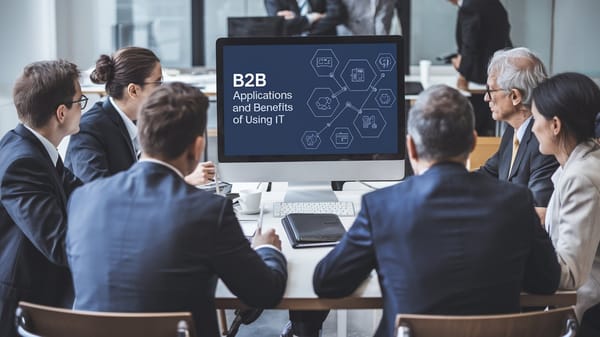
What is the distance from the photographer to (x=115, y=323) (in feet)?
5.70

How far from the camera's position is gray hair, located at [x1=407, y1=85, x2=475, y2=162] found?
186 centimetres

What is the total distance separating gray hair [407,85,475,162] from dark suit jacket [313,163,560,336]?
0.04 meters

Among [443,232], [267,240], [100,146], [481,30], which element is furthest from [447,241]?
[481,30]

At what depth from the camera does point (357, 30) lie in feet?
23.1

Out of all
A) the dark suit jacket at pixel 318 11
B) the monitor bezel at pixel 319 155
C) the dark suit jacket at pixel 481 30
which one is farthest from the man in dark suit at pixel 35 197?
the dark suit jacket at pixel 318 11

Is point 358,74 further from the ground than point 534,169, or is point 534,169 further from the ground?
point 358,74

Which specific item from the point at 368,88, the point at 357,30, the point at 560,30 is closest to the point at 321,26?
the point at 357,30

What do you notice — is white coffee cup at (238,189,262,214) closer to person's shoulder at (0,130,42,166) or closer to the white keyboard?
the white keyboard

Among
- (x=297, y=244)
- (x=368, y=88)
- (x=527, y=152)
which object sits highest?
(x=368, y=88)

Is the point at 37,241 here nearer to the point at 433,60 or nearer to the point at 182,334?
the point at 182,334

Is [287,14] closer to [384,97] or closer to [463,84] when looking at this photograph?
[463,84]

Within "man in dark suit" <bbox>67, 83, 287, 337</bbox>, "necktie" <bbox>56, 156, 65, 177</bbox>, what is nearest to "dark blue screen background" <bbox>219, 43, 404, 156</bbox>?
"necktie" <bbox>56, 156, 65, 177</bbox>

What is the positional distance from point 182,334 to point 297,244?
2.39 feet

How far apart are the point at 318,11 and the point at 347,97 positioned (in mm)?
4342
